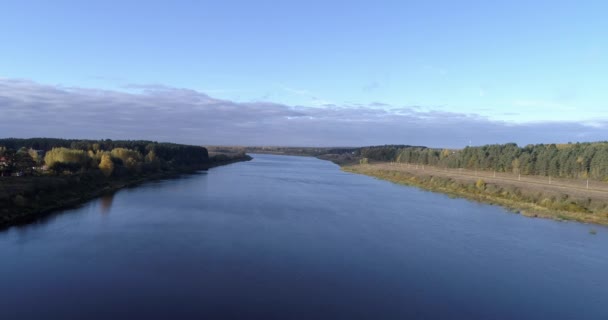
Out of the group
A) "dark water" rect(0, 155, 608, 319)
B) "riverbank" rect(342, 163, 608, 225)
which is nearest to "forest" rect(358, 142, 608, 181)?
"riverbank" rect(342, 163, 608, 225)

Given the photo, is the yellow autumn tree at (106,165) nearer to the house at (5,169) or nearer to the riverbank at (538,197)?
the house at (5,169)

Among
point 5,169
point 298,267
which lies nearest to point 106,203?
point 5,169

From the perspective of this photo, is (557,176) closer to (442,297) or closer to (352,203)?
(352,203)

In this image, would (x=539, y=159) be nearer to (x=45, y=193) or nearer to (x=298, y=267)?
(x=298, y=267)

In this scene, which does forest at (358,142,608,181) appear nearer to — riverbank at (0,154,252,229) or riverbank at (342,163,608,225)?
riverbank at (342,163,608,225)

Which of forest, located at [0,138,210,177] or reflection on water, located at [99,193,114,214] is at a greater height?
forest, located at [0,138,210,177]

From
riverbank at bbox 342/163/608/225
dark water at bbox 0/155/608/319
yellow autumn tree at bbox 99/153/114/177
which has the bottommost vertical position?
dark water at bbox 0/155/608/319

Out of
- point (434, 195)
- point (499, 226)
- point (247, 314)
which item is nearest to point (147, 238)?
point (247, 314)

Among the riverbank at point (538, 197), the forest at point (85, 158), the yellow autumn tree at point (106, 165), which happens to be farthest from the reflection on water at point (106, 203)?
the riverbank at point (538, 197)
